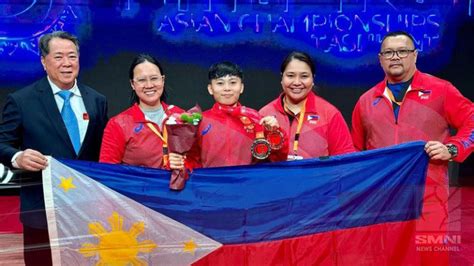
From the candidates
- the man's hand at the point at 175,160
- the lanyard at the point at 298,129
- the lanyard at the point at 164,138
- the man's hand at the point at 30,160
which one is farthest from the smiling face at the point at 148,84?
the lanyard at the point at 298,129

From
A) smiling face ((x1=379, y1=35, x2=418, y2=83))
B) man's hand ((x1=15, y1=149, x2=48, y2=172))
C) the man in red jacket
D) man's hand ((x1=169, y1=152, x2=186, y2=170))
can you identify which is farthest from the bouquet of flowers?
smiling face ((x1=379, y1=35, x2=418, y2=83))

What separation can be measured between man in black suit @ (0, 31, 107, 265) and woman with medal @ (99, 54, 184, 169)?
14 centimetres

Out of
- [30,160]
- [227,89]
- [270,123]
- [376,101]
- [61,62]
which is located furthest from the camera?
[376,101]

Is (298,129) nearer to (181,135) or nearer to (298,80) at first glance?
(298,80)

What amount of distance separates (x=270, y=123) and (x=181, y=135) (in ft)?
1.41

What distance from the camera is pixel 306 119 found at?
3408 millimetres

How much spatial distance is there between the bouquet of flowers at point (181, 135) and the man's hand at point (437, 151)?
1.15 metres

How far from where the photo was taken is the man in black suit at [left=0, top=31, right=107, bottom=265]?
10.3ft

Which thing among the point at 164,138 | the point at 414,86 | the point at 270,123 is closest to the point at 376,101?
the point at 414,86

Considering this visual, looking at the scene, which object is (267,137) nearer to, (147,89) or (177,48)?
(147,89)

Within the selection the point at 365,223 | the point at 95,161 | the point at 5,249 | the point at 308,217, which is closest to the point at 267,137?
the point at 308,217

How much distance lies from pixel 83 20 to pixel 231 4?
146 centimetres

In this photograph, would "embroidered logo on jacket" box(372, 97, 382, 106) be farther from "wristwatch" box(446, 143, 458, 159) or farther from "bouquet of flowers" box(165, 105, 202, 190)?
"bouquet of flowers" box(165, 105, 202, 190)

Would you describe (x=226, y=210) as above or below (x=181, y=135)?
below
